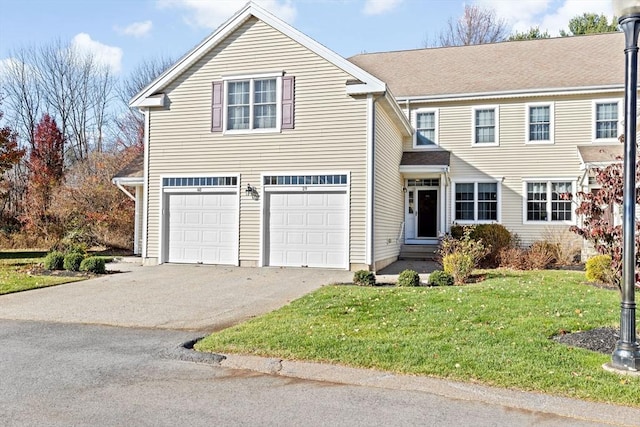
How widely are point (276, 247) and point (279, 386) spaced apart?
966 centimetres

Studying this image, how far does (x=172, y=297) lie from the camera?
34.6 ft

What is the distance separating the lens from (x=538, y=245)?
1625cm

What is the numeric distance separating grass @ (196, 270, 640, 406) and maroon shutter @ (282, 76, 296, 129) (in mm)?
6126

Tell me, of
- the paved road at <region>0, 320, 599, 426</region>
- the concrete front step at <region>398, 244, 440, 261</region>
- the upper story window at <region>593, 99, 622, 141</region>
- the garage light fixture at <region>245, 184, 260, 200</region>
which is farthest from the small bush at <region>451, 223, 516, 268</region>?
the paved road at <region>0, 320, 599, 426</region>

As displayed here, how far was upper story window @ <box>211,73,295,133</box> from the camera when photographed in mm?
14820

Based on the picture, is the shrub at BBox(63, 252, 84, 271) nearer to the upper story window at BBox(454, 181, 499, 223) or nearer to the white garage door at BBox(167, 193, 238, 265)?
the white garage door at BBox(167, 193, 238, 265)

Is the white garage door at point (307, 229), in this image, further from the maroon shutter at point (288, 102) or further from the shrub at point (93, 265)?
the shrub at point (93, 265)

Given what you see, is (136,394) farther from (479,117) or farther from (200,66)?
(479,117)

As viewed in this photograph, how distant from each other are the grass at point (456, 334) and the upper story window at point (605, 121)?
1042 centimetres

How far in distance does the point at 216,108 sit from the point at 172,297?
Result: 6.81 m

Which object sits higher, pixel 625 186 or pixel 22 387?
pixel 625 186

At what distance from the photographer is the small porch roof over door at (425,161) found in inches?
714

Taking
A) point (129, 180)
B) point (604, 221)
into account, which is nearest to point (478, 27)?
point (129, 180)

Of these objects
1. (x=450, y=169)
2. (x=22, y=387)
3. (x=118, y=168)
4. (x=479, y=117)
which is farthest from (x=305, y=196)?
(x=118, y=168)
